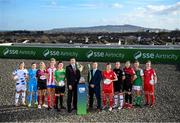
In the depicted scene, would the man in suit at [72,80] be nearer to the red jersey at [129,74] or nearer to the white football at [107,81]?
the white football at [107,81]

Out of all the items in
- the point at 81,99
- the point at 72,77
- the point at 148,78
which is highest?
the point at 72,77

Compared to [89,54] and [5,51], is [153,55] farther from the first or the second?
[5,51]

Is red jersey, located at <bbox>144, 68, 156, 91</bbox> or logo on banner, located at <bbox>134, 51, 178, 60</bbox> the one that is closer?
red jersey, located at <bbox>144, 68, 156, 91</bbox>

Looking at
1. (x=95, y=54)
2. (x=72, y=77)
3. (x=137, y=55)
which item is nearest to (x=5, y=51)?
(x=95, y=54)

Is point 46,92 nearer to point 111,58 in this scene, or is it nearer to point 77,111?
point 77,111

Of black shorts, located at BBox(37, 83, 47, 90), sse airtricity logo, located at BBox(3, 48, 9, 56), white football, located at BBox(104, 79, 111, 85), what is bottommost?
sse airtricity logo, located at BBox(3, 48, 9, 56)

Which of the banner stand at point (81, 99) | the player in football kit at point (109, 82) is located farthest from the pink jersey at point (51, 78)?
the player in football kit at point (109, 82)

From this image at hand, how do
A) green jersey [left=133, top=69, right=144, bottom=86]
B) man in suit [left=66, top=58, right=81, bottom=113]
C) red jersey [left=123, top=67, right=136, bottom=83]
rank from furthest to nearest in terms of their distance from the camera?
green jersey [left=133, top=69, right=144, bottom=86] < red jersey [left=123, top=67, right=136, bottom=83] < man in suit [left=66, top=58, right=81, bottom=113]

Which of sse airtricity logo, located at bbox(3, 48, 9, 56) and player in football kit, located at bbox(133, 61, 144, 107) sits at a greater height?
player in football kit, located at bbox(133, 61, 144, 107)

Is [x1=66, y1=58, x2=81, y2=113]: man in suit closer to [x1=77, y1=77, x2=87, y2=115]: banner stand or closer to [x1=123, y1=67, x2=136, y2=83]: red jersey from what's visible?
[x1=77, y1=77, x2=87, y2=115]: banner stand

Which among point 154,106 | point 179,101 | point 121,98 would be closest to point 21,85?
point 121,98

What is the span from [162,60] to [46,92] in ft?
38.4


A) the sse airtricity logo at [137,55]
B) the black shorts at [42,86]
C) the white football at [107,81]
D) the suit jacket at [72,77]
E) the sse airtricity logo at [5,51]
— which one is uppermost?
the suit jacket at [72,77]

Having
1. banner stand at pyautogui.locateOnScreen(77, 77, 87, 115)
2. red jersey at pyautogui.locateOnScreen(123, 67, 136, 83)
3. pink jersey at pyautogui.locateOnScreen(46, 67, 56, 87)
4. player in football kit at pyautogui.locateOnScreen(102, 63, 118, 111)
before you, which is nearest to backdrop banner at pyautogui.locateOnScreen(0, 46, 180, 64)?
red jersey at pyautogui.locateOnScreen(123, 67, 136, 83)
